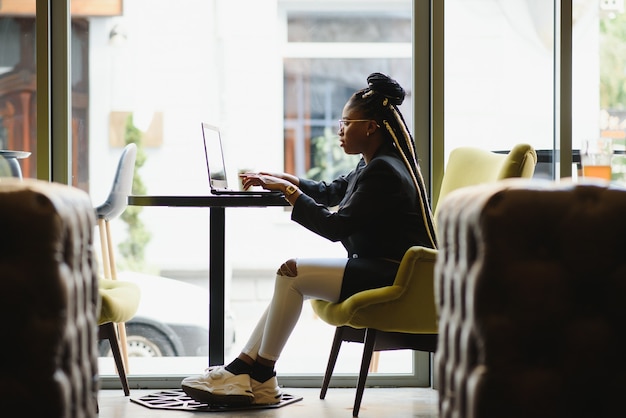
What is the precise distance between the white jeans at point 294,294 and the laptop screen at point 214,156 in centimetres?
46

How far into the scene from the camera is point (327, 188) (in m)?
3.29

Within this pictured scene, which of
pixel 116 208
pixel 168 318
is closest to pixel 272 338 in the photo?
pixel 168 318

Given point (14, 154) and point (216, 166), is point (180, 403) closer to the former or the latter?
point (216, 166)

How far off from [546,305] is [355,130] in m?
1.64

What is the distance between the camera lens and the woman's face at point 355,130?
301 centimetres

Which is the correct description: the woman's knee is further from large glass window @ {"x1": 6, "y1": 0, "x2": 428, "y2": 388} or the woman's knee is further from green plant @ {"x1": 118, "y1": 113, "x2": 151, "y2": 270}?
green plant @ {"x1": 118, "y1": 113, "x2": 151, "y2": 270}

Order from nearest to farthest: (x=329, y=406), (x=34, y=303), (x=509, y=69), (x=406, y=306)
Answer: (x=34, y=303), (x=406, y=306), (x=329, y=406), (x=509, y=69)

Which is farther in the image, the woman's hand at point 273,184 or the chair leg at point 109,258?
the chair leg at point 109,258

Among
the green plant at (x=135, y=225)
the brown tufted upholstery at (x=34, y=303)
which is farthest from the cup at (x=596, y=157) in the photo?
the brown tufted upholstery at (x=34, y=303)

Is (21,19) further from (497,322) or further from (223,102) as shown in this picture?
(497,322)

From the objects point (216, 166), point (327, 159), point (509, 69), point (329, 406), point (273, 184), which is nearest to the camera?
point (273, 184)

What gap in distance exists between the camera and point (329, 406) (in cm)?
314

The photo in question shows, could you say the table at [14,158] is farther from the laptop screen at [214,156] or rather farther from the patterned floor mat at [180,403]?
the patterned floor mat at [180,403]

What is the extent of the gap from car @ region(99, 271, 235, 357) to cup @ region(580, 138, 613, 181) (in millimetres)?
1746
